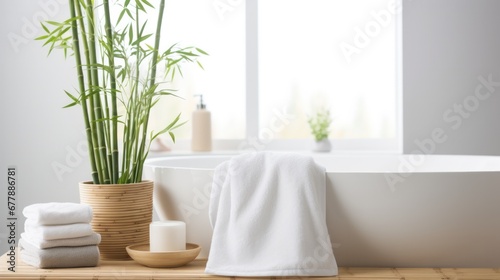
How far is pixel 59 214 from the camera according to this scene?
87.0 inches

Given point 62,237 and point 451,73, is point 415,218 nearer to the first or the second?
point 62,237

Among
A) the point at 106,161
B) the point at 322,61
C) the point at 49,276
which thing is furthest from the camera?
the point at 322,61

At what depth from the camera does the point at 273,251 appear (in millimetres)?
2139

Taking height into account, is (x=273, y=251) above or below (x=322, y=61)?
below

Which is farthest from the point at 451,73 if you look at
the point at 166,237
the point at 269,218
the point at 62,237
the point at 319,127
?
the point at 62,237

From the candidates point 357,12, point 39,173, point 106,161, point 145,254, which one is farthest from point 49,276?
point 357,12

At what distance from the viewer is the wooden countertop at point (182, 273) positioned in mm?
2111

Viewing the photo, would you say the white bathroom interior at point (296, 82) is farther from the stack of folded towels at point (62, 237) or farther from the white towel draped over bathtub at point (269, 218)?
the stack of folded towels at point (62, 237)

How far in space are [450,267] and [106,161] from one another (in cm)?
123

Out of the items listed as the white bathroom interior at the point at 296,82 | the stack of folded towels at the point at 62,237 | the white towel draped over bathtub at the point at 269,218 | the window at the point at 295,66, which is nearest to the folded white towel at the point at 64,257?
the stack of folded towels at the point at 62,237

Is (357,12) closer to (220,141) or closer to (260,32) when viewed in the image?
(260,32)

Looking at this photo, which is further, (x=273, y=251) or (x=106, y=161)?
(x=106, y=161)

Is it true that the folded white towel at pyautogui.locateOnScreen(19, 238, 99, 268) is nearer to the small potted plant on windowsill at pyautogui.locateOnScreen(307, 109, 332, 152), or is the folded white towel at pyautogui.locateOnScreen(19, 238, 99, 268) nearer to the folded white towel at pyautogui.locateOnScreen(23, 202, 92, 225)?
the folded white towel at pyautogui.locateOnScreen(23, 202, 92, 225)

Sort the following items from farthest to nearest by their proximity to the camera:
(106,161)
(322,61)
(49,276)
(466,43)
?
1. (322,61)
2. (466,43)
3. (106,161)
4. (49,276)
